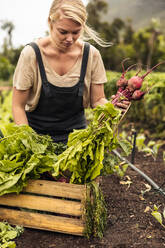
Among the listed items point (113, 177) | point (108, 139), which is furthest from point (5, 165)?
point (113, 177)

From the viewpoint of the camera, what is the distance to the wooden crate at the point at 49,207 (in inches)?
76.4

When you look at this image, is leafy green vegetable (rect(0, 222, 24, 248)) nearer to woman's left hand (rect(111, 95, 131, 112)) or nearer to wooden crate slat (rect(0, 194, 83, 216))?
wooden crate slat (rect(0, 194, 83, 216))

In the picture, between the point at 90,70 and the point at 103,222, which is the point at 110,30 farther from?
the point at 103,222

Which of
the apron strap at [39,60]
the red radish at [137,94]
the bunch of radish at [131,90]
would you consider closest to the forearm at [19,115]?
Answer: the apron strap at [39,60]

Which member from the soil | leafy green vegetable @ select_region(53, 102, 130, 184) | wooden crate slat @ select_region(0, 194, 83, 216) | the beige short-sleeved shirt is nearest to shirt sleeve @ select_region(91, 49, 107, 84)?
the beige short-sleeved shirt

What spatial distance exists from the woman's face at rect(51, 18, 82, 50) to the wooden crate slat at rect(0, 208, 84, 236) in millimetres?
1353

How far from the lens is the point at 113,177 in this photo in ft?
9.70

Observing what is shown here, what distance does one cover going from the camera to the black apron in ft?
8.26

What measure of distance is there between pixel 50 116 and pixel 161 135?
2.02 m

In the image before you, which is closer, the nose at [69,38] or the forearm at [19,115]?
the nose at [69,38]

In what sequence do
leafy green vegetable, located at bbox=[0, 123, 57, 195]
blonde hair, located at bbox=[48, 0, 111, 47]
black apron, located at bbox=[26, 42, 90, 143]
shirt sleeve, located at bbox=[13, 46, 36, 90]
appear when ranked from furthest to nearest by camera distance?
black apron, located at bbox=[26, 42, 90, 143], shirt sleeve, located at bbox=[13, 46, 36, 90], blonde hair, located at bbox=[48, 0, 111, 47], leafy green vegetable, located at bbox=[0, 123, 57, 195]

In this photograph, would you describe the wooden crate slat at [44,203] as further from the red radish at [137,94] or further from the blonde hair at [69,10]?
the blonde hair at [69,10]

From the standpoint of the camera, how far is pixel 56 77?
250 cm

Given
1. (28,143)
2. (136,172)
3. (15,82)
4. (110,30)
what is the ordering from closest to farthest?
(28,143) < (15,82) < (136,172) < (110,30)
